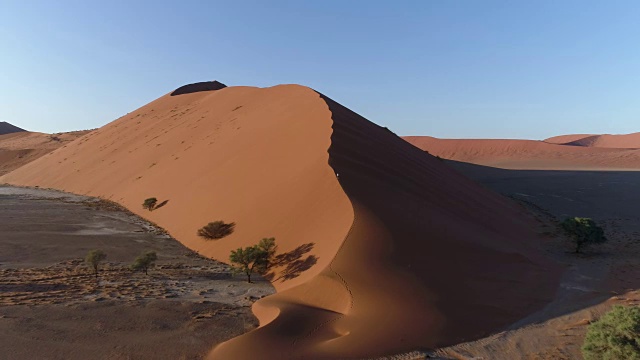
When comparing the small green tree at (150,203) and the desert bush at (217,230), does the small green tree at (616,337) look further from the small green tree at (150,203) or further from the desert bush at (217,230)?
the small green tree at (150,203)

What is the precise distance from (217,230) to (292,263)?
4298 millimetres

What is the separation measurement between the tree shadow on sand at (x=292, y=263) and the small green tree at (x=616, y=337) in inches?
218

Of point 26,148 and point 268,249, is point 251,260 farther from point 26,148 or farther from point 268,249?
point 26,148

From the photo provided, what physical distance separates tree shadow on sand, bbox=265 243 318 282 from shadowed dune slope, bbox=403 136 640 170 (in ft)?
179

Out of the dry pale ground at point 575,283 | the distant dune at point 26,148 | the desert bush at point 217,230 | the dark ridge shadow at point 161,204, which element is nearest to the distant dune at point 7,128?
the distant dune at point 26,148

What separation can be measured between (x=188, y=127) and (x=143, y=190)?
11.6m

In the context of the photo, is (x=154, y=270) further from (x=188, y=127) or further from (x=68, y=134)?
(x=68, y=134)

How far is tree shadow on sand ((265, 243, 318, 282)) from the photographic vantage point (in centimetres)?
1008

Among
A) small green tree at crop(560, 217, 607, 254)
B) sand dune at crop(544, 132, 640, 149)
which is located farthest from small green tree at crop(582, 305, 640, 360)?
sand dune at crop(544, 132, 640, 149)

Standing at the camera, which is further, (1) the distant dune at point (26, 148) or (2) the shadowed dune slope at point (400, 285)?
(1) the distant dune at point (26, 148)

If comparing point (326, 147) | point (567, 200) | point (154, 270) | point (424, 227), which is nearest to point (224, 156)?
point (326, 147)

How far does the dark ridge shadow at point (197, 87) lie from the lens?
185 feet

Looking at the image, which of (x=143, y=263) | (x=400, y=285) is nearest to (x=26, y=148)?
(x=143, y=263)

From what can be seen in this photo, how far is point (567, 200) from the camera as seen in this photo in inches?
1075
